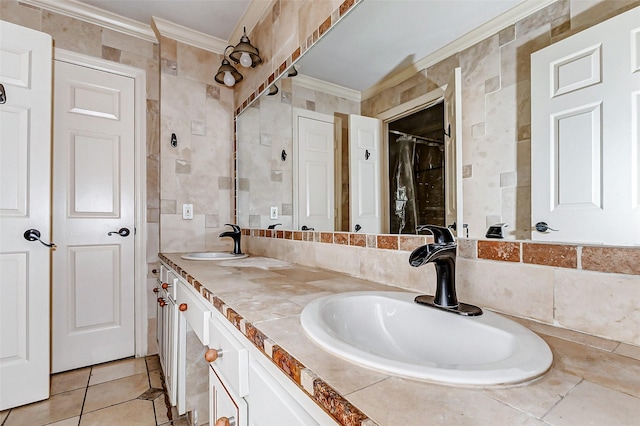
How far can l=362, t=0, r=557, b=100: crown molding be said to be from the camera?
0.70m

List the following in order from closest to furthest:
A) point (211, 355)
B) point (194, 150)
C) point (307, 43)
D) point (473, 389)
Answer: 1. point (473, 389)
2. point (211, 355)
3. point (307, 43)
4. point (194, 150)

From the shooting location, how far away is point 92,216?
216cm

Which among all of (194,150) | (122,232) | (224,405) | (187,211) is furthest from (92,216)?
(224,405)

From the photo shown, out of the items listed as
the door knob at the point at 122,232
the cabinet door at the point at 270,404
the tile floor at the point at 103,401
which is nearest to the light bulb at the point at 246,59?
the door knob at the point at 122,232

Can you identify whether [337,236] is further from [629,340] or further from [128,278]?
[128,278]

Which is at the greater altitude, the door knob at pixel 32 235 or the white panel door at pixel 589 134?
the white panel door at pixel 589 134

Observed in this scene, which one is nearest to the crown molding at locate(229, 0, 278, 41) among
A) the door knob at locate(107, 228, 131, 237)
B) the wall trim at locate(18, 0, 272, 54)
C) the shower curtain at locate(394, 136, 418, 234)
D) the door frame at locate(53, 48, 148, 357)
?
the wall trim at locate(18, 0, 272, 54)

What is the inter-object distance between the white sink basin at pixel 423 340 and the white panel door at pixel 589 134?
248 millimetres

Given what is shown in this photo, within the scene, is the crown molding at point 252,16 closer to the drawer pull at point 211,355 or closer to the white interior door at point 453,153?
the white interior door at point 453,153

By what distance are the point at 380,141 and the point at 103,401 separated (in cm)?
202

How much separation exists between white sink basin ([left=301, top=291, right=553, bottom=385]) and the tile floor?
1321 millimetres

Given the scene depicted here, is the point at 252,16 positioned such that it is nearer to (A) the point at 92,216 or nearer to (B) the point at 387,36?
(B) the point at 387,36

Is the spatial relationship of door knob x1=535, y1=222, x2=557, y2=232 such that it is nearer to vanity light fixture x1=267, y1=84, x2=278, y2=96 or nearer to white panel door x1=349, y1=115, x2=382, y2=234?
white panel door x1=349, y1=115, x2=382, y2=234

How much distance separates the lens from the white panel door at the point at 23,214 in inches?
65.8
